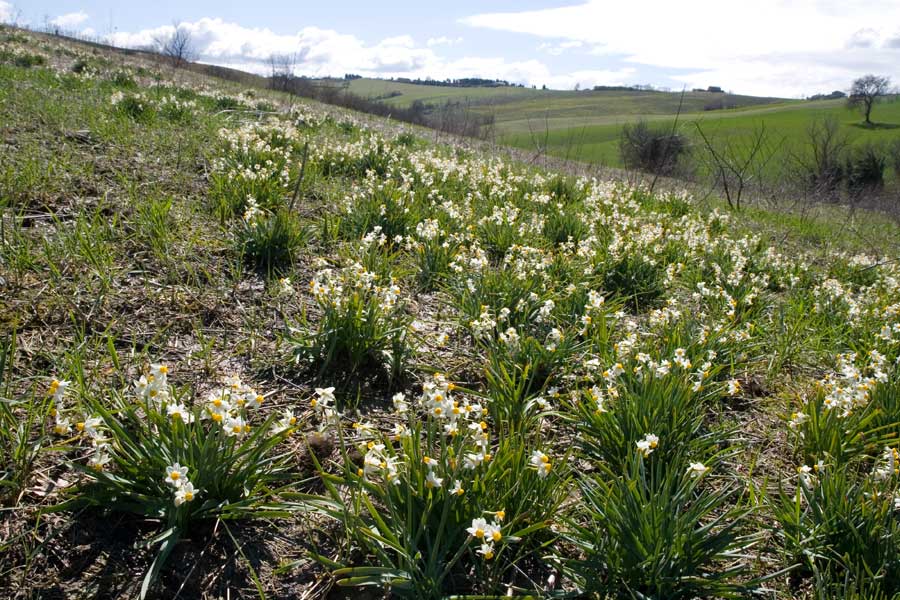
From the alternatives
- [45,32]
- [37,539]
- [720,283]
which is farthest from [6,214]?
[45,32]

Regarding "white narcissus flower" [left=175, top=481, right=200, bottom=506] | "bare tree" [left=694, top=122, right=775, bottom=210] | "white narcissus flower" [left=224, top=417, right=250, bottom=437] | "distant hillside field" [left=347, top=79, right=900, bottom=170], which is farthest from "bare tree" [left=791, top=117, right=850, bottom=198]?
"white narcissus flower" [left=175, top=481, right=200, bottom=506]

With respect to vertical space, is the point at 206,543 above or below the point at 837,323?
below

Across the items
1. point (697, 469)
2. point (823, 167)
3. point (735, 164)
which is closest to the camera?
point (697, 469)

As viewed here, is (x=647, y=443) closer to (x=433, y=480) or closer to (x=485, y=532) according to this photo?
(x=485, y=532)

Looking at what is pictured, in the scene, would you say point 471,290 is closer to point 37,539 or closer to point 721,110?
point 37,539

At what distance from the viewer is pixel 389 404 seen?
120 inches

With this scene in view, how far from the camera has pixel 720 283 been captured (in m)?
5.28

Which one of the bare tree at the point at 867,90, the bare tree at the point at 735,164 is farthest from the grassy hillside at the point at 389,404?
the bare tree at the point at 867,90

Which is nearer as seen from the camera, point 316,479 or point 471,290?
point 316,479

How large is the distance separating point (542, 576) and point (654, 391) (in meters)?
1.11

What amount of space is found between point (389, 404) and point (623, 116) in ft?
314

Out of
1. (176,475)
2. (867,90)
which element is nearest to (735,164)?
(176,475)

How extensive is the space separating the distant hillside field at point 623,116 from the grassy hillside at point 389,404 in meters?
10.6

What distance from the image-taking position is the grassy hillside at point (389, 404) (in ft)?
6.48
